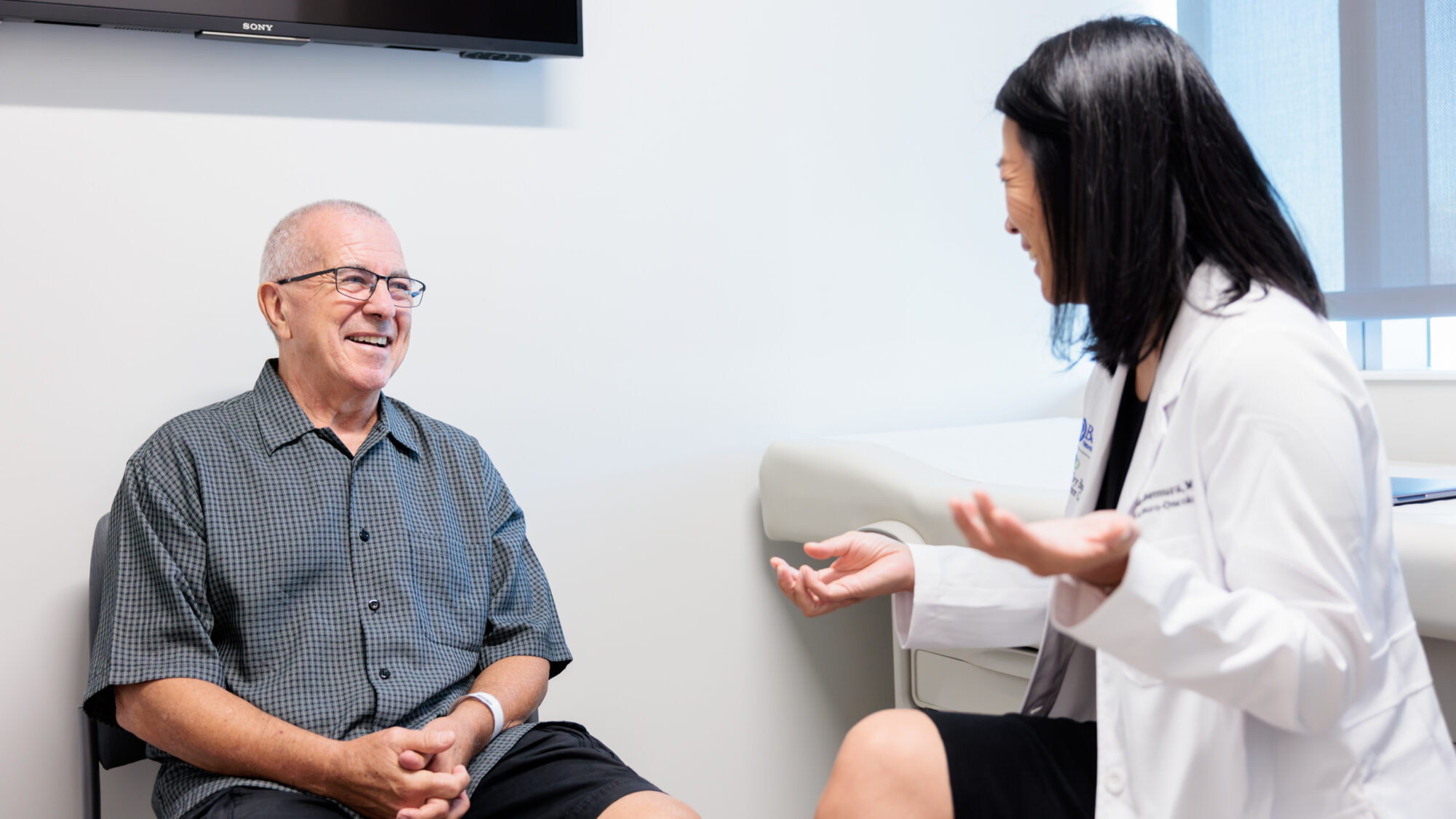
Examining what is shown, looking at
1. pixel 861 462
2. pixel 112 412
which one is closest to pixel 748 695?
pixel 861 462

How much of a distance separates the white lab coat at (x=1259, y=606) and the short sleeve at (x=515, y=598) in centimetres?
82

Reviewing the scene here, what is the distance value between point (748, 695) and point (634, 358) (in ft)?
2.23

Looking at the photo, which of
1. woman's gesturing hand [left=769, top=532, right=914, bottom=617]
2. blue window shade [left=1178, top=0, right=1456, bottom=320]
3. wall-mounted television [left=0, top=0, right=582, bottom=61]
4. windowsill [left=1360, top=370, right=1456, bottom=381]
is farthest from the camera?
blue window shade [left=1178, top=0, right=1456, bottom=320]

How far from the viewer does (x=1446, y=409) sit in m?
1.77

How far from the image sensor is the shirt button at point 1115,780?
36.2 inches

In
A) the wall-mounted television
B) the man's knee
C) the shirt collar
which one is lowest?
the man's knee

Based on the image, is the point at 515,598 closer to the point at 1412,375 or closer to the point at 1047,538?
the point at 1047,538

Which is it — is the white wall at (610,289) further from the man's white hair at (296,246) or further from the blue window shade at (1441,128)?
the blue window shade at (1441,128)

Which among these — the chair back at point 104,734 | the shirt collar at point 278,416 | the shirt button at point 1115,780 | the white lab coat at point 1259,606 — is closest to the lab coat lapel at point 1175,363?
the white lab coat at point 1259,606

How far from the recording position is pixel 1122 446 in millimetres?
1126

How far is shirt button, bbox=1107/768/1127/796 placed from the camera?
0.92m

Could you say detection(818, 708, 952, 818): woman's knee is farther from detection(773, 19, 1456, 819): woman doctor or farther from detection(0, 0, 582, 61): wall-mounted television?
detection(0, 0, 582, 61): wall-mounted television

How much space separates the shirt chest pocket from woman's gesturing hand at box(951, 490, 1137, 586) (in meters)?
0.90

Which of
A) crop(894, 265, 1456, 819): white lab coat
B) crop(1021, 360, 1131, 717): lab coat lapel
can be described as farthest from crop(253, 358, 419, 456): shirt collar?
crop(894, 265, 1456, 819): white lab coat
